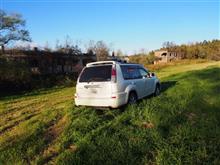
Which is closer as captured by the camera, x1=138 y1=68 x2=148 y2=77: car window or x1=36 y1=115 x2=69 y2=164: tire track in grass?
x1=36 y1=115 x2=69 y2=164: tire track in grass

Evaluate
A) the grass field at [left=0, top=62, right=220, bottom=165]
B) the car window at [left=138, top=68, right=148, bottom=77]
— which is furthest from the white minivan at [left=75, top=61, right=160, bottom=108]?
the car window at [left=138, top=68, right=148, bottom=77]

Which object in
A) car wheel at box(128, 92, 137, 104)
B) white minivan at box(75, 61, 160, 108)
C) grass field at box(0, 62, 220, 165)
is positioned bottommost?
grass field at box(0, 62, 220, 165)

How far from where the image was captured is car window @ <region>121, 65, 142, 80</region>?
938 centimetres

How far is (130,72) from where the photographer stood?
32.5 feet

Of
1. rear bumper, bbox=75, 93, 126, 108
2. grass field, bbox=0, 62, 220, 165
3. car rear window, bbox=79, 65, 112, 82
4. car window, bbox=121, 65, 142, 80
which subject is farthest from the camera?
car window, bbox=121, 65, 142, 80

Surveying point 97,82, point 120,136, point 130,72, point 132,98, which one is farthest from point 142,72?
point 120,136

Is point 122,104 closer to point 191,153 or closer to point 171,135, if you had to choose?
point 171,135

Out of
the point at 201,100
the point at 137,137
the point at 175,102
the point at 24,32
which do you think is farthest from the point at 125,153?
the point at 24,32

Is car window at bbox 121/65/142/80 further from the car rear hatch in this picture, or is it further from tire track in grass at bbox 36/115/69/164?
tire track in grass at bbox 36/115/69/164

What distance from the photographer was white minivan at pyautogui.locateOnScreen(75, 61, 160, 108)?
8.68 metres

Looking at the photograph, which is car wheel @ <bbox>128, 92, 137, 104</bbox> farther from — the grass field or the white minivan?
the grass field

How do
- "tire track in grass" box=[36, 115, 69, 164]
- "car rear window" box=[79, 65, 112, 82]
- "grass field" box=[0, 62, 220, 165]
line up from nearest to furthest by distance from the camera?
"grass field" box=[0, 62, 220, 165] → "tire track in grass" box=[36, 115, 69, 164] → "car rear window" box=[79, 65, 112, 82]

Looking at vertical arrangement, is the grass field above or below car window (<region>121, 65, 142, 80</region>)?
below

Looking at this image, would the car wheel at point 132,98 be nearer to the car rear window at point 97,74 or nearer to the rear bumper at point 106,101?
the rear bumper at point 106,101
